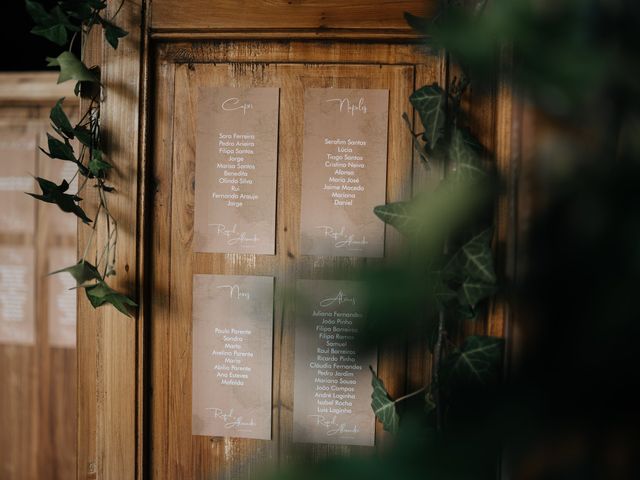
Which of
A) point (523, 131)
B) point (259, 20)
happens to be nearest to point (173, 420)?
point (259, 20)

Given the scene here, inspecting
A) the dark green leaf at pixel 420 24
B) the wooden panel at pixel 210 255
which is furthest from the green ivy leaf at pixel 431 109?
the dark green leaf at pixel 420 24

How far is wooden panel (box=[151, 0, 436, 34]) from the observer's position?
1308 millimetres

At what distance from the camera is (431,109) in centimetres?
117

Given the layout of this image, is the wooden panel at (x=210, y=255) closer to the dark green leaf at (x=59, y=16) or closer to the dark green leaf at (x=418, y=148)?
the dark green leaf at (x=418, y=148)

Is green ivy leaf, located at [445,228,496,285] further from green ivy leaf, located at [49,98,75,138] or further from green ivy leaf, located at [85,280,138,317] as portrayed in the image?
green ivy leaf, located at [49,98,75,138]

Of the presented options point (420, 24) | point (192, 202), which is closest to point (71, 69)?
point (192, 202)

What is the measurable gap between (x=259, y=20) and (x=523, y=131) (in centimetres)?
111

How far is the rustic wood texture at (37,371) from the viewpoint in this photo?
1828mm

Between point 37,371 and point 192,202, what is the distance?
1.10 metres

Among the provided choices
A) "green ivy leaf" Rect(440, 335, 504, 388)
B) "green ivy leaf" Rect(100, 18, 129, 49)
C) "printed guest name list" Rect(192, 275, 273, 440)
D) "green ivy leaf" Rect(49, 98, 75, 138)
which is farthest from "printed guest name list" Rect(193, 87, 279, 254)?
"green ivy leaf" Rect(440, 335, 504, 388)

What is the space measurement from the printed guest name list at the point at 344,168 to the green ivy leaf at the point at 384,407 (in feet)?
1.24

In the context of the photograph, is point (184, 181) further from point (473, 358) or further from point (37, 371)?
point (37, 371)

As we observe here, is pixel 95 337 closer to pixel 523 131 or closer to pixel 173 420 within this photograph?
pixel 173 420

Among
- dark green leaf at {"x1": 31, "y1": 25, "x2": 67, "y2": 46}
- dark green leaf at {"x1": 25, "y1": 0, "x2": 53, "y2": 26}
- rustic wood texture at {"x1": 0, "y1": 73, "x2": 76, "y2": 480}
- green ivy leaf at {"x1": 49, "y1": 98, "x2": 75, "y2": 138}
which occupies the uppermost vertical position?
dark green leaf at {"x1": 25, "y1": 0, "x2": 53, "y2": 26}
